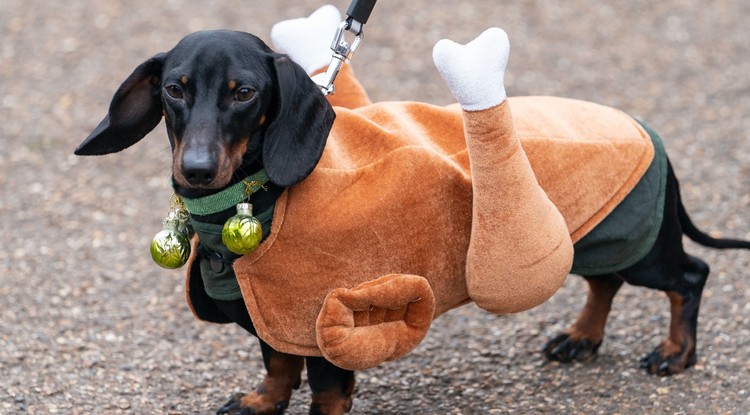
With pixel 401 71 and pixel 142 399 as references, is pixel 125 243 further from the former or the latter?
pixel 401 71

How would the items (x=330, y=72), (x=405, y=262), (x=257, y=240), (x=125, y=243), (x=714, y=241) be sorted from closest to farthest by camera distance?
(x=257, y=240) → (x=405, y=262) → (x=330, y=72) → (x=714, y=241) → (x=125, y=243)

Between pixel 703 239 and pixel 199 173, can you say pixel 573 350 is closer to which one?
pixel 703 239

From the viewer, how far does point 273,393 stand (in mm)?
3906

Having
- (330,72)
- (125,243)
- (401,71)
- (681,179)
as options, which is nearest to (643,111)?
(681,179)

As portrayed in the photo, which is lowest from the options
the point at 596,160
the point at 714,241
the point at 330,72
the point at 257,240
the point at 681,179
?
the point at 681,179

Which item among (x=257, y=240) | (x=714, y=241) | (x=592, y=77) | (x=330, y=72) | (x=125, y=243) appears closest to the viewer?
(x=257, y=240)

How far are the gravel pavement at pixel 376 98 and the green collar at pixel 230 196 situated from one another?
1.24 meters

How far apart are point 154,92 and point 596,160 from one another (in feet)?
5.29

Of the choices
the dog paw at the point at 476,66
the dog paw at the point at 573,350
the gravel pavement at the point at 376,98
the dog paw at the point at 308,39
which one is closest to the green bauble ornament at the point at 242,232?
the dog paw at the point at 476,66

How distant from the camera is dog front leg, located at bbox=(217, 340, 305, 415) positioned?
386cm

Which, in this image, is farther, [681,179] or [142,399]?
[681,179]

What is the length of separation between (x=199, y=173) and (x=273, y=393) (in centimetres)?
131

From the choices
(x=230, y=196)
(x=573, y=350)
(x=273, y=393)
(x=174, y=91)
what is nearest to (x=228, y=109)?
(x=174, y=91)

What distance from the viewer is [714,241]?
14.5 ft
